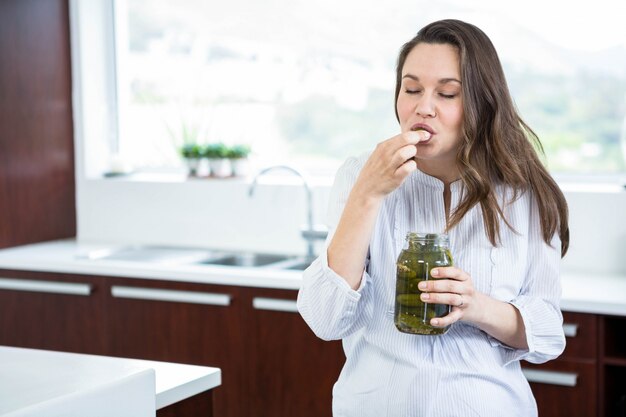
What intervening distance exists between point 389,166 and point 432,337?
1.10ft

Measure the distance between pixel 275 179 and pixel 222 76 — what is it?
587 mm

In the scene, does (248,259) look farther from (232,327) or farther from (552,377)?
(552,377)

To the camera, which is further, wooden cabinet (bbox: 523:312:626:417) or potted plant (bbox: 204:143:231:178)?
potted plant (bbox: 204:143:231:178)

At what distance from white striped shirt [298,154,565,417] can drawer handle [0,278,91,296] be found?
1.96m

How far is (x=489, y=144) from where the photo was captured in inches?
69.7

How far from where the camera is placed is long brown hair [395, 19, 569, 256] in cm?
174

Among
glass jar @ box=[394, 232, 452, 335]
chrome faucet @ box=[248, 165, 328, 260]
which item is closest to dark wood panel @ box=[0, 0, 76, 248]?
chrome faucet @ box=[248, 165, 328, 260]

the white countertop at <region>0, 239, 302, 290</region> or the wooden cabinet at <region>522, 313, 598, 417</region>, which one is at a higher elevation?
the white countertop at <region>0, 239, 302, 290</region>

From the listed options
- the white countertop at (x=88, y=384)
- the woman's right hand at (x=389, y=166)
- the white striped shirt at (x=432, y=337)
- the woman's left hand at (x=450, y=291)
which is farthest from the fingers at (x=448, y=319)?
the white countertop at (x=88, y=384)

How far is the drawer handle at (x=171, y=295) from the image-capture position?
329cm

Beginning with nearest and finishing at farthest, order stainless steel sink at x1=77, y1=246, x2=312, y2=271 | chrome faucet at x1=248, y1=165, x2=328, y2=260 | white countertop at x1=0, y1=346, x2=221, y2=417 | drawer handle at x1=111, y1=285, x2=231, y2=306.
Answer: white countertop at x1=0, y1=346, x2=221, y2=417 < drawer handle at x1=111, y1=285, x2=231, y2=306 < chrome faucet at x1=248, y1=165, x2=328, y2=260 < stainless steel sink at x1=77, y1=246, x2=312, y2=271

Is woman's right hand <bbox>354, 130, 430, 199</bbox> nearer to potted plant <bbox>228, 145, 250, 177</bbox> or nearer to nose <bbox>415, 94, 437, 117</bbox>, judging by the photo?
nose <bbox>415, 94, 437, 117</bbox>

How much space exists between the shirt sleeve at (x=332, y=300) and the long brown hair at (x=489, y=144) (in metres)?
0.22

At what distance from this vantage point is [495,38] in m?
3.68
